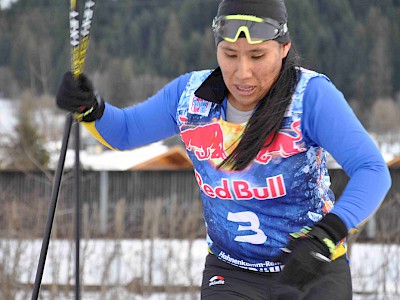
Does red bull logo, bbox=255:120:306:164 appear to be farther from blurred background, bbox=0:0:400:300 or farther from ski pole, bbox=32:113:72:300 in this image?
ski pole, bbox=32:113:72:300

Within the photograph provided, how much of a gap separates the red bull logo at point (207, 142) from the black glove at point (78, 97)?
0.37 metres

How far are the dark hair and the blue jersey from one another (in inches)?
0.8

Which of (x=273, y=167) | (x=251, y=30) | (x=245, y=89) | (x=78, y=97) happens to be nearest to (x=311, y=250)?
(x=273, y=167)

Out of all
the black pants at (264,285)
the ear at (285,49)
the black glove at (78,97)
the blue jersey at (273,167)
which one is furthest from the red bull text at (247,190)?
the black glove at (78,97)

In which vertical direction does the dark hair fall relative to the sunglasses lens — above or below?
below

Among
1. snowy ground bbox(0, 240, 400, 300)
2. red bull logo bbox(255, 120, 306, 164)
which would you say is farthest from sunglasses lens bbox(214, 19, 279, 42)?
snowy ground bbox(0, 240, 400, 300)

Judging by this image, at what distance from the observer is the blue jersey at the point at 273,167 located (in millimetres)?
2041

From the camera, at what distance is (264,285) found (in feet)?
7.51

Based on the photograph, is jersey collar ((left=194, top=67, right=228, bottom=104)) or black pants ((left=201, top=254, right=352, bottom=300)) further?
jersey collar ((left=194, top=67, right=228, bottom=104))

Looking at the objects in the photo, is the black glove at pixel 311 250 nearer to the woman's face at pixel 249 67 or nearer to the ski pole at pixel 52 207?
the woman's face at pixel 249 67

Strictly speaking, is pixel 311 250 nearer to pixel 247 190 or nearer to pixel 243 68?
pixel 247 190

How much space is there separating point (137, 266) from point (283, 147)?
558 cm

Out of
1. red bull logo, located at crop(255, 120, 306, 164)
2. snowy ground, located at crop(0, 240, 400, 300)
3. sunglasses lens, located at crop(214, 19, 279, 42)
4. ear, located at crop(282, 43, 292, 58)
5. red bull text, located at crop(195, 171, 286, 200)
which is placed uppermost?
sunglasses lens, located at crop(214, 19, 279, 42)

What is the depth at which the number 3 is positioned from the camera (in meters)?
2.28
